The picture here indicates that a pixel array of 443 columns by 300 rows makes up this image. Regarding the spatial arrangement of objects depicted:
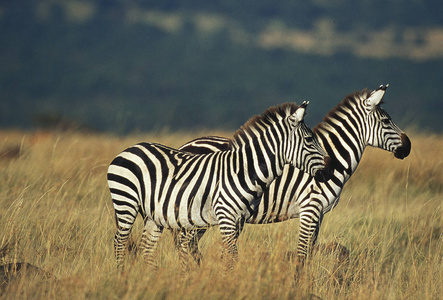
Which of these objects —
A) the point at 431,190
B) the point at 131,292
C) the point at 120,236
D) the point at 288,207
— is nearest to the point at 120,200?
the point at 120,236

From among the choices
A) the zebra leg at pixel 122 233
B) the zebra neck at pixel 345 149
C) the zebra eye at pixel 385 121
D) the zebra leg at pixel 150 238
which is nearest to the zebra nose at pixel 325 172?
the zebra neck at pixel 345 149

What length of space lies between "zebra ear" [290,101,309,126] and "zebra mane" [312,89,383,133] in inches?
47.3

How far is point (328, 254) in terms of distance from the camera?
7254mm

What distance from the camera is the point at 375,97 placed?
7.05m

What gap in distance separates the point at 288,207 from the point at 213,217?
1.29 metres

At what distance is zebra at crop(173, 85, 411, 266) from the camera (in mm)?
6965

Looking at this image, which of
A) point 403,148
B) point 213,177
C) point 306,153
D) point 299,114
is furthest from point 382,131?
point 213,177

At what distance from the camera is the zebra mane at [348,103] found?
23.7 ft

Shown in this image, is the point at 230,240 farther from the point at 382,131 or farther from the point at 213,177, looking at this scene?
the point at 382,131

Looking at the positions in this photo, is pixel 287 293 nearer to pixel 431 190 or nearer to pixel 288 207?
pixel 288 207

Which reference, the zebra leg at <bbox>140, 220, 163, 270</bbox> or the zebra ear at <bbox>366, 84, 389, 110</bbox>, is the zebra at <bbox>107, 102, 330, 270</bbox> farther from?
the zebra ear at <bbox>366, 84, 389, 110</bbox>

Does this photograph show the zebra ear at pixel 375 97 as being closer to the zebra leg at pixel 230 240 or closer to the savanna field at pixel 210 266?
the savanna field at pixel 210 266

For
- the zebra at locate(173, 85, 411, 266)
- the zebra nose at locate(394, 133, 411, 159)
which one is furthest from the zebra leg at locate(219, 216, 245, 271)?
the zebra nose at locate(394, 133, 411, 159)

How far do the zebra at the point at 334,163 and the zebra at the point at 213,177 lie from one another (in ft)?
1.71
